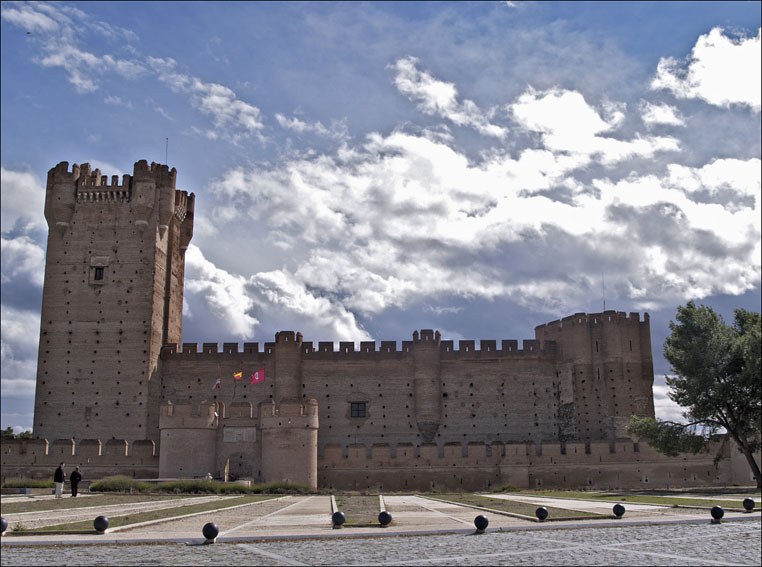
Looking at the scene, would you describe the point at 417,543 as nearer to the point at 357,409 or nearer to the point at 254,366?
the point at 357,409

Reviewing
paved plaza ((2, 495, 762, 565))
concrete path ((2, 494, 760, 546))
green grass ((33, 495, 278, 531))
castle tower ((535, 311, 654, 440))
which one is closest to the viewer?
paved plaza ((2, 495, 762, 565))

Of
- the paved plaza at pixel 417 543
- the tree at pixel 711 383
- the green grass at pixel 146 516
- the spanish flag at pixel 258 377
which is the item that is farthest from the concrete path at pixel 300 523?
the spanish flag at pixel 258 377

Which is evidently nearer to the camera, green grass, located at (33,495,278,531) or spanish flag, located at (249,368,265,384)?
green grass, located at (33,495,278,531)

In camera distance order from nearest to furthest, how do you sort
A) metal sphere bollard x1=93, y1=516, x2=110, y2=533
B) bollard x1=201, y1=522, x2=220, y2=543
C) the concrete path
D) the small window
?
1. bollard x1=201, y1=522, x2=220, y2=543
2. the concrete path
3. metal sphere bollard x1=93, y1=516, x2=110, y2=533
4. the small window

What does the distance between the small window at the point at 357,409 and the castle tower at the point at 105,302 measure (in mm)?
8739

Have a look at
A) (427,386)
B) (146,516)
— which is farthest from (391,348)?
(146,516)

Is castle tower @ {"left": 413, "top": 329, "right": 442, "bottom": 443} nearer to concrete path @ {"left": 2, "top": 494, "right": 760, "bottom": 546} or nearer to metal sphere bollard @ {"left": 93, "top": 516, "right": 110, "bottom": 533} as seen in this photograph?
concrete path @ {"left": 2, "top": 494, "right": 760, "bottom": 546}

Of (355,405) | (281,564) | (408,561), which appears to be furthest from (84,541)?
(355,405)

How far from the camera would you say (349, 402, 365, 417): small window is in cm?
3628

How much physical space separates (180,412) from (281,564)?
2145 centimetres

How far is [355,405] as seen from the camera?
36.4 meters

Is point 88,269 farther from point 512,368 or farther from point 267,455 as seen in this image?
point 512,368

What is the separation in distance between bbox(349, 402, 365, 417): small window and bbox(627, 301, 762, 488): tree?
13.0 metres

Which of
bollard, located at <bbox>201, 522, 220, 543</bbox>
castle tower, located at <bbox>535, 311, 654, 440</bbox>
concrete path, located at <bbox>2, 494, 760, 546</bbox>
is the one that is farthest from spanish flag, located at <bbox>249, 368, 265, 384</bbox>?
bollard, located at <bbox>201, 522, 220, 543</bbox>
